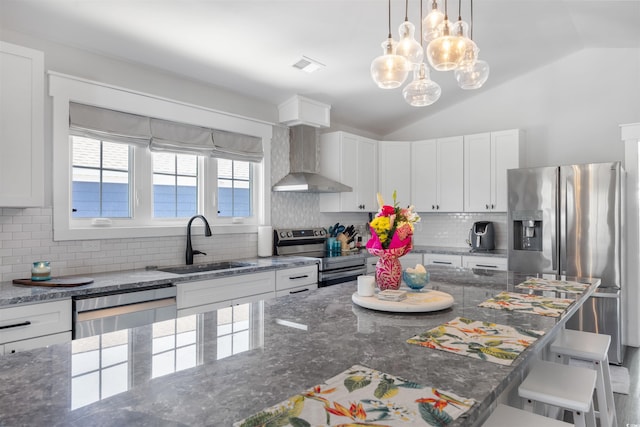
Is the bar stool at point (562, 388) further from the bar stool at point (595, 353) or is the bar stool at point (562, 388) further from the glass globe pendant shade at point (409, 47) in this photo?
the glass globe pendant shade at point (409, 47)

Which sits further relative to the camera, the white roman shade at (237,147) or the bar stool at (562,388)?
the white roman shade at (237,147)

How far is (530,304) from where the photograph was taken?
6.19ft

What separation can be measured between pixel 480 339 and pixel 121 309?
81.9 inches

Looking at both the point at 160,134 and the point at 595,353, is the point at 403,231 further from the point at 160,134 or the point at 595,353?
the point at 160,134

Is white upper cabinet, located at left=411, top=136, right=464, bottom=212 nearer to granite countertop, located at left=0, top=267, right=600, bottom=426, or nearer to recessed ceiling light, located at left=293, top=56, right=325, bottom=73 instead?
recessed ceiling light, located at left=293, top=56, right=325, bottom=73

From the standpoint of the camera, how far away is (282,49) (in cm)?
343

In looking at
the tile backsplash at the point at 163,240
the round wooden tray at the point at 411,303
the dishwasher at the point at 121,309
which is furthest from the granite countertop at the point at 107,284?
the round wooden tray at the point at 411,303

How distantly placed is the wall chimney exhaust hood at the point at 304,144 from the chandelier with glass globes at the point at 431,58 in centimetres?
216

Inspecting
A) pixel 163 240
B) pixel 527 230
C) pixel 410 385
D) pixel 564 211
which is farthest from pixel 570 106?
pixel 410 385

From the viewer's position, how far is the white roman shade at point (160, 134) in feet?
9.87

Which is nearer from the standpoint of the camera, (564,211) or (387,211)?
(387,211)

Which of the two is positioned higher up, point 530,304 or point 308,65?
point 308,65

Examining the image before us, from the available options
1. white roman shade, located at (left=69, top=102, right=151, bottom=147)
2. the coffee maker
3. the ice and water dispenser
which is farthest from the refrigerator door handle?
white roman shade, located at (left=69, top=102, right=151, bottom=147)

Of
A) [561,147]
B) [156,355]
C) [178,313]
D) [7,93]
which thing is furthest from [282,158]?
[156,355]
